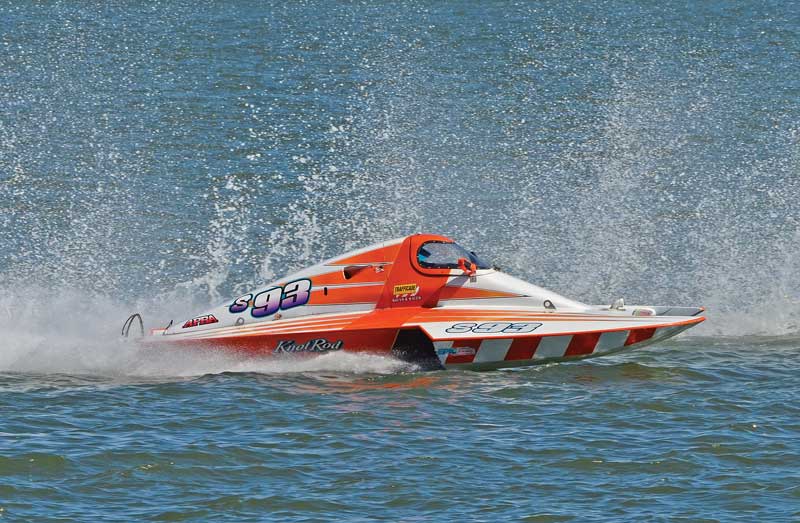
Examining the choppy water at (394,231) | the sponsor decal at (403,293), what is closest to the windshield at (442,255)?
the sponsor decal at (403,293)

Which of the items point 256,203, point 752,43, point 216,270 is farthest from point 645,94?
point 216,270

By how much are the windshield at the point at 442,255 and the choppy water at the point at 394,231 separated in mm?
1601

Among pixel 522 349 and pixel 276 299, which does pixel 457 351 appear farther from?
pixel 276 299

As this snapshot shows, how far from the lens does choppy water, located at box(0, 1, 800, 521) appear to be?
13.9 m

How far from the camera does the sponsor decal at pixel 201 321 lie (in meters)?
19.0

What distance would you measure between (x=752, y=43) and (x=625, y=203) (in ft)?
56.6

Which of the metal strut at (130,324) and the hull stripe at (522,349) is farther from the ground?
the metal strut at (130,324)

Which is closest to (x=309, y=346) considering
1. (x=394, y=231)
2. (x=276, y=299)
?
(x=276, y=299)

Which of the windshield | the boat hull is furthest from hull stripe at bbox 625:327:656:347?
the windshield

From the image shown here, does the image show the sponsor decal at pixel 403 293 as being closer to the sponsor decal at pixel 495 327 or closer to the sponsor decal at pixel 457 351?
the sponsor decal at pixel 495 327

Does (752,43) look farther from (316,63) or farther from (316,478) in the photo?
(316,478)

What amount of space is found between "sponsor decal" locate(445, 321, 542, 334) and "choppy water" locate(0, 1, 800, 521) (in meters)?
0.64

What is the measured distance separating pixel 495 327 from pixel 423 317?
1.04m

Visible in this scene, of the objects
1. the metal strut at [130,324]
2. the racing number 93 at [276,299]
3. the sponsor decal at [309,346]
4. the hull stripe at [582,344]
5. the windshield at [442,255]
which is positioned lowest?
the hull stripe at [582,344]
